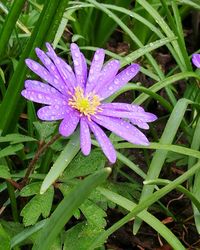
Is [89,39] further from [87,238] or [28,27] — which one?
[87,238]

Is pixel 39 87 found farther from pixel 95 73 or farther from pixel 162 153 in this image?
pixel 162 153

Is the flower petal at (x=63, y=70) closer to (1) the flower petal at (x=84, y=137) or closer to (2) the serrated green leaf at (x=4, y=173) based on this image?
(1) the flower petal at (x=84, y=137)

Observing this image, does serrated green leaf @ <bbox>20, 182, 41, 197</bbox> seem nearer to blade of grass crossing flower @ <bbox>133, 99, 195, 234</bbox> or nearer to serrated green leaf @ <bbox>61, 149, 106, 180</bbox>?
serrated green leaf @ <bbox>61, 149, 106, 180</bbox>

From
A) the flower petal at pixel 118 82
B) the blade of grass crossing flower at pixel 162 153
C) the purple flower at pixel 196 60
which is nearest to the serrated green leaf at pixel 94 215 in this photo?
the blade of grass crossing flower at pixel 162 153

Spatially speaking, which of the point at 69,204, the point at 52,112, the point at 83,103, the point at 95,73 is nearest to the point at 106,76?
the point at 95,73

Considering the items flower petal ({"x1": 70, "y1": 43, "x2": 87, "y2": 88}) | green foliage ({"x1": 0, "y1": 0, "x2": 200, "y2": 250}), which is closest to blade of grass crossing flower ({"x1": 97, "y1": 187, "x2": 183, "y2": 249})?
green foliage ({"x1": 0, "y1": 0, "x2": 200, "y2": 250})

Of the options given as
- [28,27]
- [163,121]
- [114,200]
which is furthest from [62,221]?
Result: [163,121]
